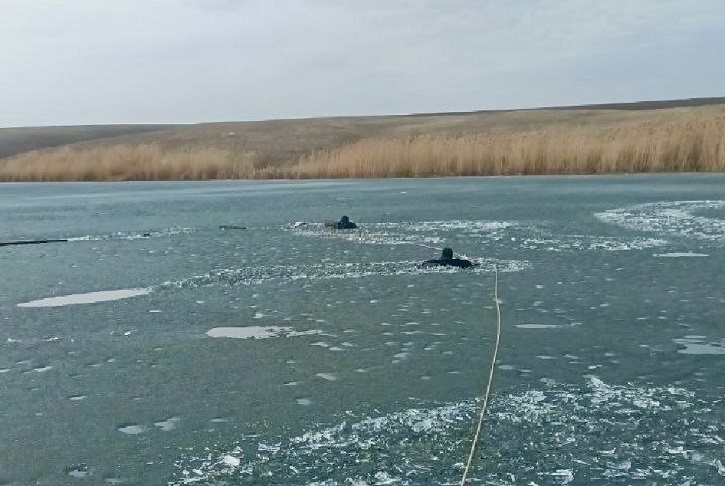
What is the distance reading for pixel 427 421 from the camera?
315cm

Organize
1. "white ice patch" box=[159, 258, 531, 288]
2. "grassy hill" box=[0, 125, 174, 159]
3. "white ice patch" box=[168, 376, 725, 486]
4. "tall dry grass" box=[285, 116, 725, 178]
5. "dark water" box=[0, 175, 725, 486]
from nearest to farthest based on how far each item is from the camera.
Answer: "white ice patch" box=[168, 376, 725, 486], "dark water" box=[0, 175, 725, 486], "white ice patch" box=[159, 258, 531, 288], "tall dry grass" box=[285, 116, 725, 178], "grassy hill" box=[0, 125, 174, 159]

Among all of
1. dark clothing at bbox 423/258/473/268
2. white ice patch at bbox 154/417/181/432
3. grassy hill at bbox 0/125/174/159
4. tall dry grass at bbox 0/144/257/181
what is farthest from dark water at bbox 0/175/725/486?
grassy hill at bbox 0/125/174/159

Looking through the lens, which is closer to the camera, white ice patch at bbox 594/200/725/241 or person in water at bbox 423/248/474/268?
person in water at bbox 423/248/474/268

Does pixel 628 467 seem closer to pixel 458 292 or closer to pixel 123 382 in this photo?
pixel 123 382

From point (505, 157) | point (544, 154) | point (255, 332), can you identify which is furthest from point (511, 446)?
point (505, 157)

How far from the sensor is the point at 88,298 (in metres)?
5.99

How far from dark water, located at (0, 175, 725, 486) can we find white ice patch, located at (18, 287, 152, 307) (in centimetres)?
4

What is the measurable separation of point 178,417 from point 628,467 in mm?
1567

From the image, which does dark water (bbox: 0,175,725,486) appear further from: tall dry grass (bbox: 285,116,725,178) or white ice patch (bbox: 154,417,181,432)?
tall dry grass (bbox: 285,116,725,178)

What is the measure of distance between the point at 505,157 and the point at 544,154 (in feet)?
3.06

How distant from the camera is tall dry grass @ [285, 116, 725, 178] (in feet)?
61.9

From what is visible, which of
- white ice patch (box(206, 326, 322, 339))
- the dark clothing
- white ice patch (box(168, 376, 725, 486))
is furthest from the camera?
the dark clothing

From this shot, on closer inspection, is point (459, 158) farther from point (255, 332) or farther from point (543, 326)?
point (255, 332)

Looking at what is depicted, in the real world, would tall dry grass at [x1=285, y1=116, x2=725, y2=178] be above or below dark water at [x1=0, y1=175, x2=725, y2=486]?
above
